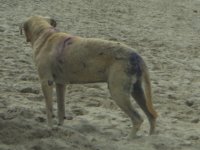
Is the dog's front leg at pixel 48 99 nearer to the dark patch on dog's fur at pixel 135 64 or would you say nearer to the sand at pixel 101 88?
the sand at pixel 101 88

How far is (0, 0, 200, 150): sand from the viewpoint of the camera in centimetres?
642

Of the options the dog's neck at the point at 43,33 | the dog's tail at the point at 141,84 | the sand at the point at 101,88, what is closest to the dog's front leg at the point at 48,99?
the sand at the point at 101,88

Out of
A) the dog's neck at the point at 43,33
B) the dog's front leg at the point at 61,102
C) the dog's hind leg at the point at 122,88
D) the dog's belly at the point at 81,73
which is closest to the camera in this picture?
the dog's hind leg at the point at 122,88

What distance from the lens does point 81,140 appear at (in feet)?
20.5

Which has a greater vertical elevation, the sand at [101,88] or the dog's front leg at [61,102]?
the dog's front leg at [61,102]

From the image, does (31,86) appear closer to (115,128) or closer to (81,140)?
(115,128)

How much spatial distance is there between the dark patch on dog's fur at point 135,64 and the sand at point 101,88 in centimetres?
77

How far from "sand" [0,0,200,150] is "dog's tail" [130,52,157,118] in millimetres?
348

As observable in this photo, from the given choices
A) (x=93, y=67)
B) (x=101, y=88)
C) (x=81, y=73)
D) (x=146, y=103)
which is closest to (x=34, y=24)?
(x=81, y=73)

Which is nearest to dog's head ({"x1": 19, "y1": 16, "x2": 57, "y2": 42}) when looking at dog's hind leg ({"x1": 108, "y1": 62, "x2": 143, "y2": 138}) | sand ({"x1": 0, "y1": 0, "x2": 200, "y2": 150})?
sand ({"x1": 0, "y1": 0, "x2": 200, "y2": 150})

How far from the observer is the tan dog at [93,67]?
22.2 feet

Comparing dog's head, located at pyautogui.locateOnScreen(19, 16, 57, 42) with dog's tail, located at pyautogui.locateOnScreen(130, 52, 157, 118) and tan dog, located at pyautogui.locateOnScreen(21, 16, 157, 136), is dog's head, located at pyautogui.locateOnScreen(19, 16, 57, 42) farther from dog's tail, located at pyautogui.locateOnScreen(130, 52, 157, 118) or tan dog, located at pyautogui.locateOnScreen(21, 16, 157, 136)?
dog's tail, located at pyautogui.locateOnScreen(130, 52, 157, 118)

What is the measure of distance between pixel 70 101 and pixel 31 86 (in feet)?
2.69

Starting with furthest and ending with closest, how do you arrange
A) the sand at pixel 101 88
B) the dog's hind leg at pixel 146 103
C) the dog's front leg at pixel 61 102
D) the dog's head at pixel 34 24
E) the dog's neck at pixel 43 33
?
1. the dog's head at pixel 34 24
2. the dog's neck at pixel 43 33
3. the dog's front leg at pixel 61 102
4. the dog's hind leg at pixel 146 103
5. the sand at pixel 101 88
